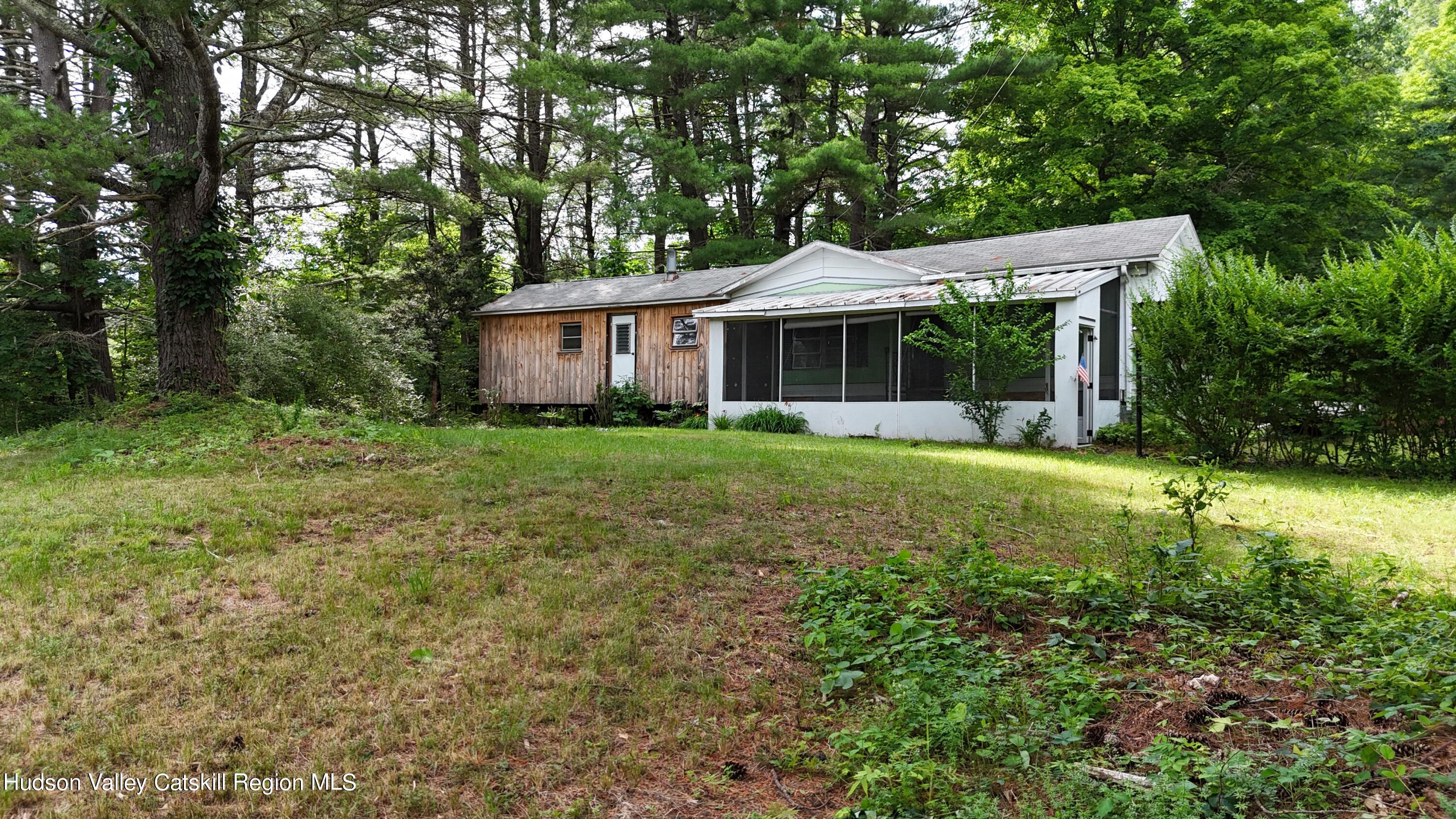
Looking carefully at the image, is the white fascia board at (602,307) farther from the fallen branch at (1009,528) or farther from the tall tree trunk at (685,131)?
the fallen branch at (1009,528)

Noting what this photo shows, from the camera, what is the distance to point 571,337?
1944cm

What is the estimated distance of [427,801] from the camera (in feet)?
8.61

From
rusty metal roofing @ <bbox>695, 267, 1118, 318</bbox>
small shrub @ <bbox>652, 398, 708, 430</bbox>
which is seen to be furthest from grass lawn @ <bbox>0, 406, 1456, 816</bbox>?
small shrub @ <bbox>652, 398, 708, 430</bbox>

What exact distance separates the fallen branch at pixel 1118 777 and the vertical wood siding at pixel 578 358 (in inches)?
585

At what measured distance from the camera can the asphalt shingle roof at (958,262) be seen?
14.0 m

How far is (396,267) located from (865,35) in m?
15.2

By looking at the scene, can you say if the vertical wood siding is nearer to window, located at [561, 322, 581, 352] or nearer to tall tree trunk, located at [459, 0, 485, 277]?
window, located at [561, 322, 581, 352]

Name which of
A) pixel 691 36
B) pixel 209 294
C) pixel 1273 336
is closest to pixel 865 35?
pixel 691 36

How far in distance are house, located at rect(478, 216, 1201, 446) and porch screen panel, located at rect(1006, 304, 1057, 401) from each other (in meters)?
0.03

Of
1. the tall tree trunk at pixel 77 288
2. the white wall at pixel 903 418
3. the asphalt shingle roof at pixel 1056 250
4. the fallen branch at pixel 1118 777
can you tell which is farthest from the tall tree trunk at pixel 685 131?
the fallen branch at pixel 1118 777

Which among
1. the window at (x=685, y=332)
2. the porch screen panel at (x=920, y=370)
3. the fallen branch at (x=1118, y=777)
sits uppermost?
the window at (x=685, y=332)

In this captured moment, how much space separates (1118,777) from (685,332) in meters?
15.8

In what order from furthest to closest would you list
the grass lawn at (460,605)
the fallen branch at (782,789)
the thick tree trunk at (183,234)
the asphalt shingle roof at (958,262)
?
the asphalt shingle roof at (958,262) < the thick tree trunk at (183,234) < the grass lawn at (460,605) < the fallen branch at (782,789)

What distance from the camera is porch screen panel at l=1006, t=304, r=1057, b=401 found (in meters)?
11.9
